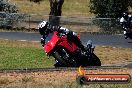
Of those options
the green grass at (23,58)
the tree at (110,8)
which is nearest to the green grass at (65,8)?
the tree at (110,8)

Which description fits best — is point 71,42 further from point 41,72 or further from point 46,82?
point 46,82

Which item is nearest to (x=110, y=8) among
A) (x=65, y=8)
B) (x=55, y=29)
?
(x=65, y=8)

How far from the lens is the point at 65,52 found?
1595 centimetres

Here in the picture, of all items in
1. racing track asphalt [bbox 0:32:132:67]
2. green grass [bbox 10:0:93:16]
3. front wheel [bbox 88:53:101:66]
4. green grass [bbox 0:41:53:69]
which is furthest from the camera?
green grass [bbox 10:0:93:16]

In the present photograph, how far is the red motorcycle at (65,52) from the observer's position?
15.7 meters

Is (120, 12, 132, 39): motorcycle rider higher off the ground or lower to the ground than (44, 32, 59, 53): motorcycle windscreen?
lower

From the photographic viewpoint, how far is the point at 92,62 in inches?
637

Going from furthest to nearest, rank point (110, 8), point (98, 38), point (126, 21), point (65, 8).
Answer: point (65, 8), point (110, 8), point (98, 38), point (126, 21)

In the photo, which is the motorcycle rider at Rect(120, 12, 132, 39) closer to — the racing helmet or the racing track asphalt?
the racing track asphalt

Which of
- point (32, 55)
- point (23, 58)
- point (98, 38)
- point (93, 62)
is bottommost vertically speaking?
point (98, 38)

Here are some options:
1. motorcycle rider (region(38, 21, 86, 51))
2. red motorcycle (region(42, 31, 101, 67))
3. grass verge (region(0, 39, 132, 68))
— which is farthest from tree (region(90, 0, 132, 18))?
motorcycle rider (region(38, 21, 86, 51))

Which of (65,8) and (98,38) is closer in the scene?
(98,38)

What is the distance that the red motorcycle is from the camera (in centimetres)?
1566

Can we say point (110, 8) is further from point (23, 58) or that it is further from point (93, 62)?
point (93, 62)
